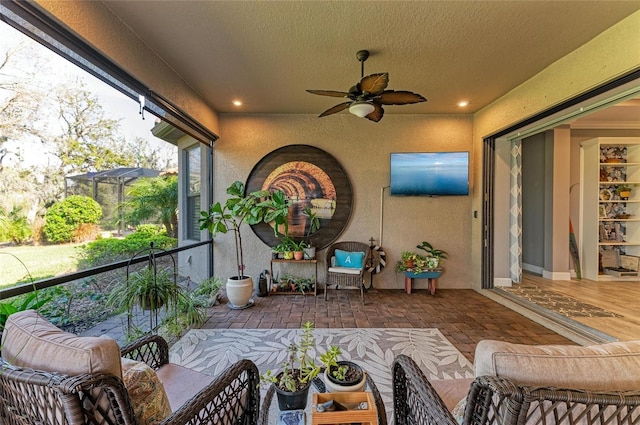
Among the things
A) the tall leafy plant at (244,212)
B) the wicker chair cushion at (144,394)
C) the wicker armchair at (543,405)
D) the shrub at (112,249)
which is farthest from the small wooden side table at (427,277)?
the wicker chair cushion at (144,394)

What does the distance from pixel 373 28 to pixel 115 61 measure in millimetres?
2205

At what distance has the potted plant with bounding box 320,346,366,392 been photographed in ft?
3.98

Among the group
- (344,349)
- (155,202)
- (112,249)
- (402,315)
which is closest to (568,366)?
(344,349)

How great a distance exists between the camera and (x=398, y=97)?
2496 mm

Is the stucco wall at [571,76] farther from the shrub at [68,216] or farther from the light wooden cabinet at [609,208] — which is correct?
the shrub at [68,216]

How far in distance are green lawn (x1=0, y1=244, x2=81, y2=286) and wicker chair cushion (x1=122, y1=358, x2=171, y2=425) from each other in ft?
4.20

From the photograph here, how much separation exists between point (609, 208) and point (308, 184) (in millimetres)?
5479

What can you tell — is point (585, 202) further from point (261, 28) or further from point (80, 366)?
point (80, 366)

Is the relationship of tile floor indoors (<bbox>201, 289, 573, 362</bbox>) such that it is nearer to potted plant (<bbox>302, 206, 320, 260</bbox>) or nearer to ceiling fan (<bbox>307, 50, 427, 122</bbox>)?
potted plant (<bbox>302, 206, 320, 260</bbox>)

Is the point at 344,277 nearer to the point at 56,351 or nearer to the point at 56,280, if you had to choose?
the point at 56,280

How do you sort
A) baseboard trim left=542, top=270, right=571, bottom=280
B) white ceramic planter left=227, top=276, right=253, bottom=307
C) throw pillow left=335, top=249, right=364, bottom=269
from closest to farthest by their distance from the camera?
1. white ceramic planter left=227, top=276, right=253, bottom=307
2. throw pillow left=335, top=249, right=364, bottom=269
3. baseboard trim left=542, top=270, right=571, bottom=280

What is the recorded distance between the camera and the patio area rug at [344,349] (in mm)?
2229

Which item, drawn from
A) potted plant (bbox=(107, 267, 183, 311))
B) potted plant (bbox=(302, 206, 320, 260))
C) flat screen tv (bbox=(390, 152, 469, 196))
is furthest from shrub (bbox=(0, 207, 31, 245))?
flat screen tv (bbox=(390, 152, 469, 196))

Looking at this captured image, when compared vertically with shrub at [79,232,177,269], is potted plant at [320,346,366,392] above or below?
below
